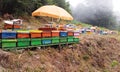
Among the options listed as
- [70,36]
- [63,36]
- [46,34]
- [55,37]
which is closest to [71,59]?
[63,36]

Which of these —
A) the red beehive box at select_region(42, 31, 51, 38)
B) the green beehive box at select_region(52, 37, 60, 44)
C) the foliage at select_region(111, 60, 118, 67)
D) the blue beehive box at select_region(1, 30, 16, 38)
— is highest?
the blue beehive box at select_region(1, 30, 16, 38)

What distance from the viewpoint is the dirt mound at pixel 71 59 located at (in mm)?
9156

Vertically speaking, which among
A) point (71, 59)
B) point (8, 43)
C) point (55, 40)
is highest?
point (8, 43)

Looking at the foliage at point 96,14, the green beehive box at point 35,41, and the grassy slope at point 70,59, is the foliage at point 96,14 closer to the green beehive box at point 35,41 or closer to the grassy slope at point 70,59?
the grassy slope at point 70,59

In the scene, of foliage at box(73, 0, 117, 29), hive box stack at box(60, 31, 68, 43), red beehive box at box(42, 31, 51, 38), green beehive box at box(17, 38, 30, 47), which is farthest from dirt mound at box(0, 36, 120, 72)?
foliage at box(73, 0, 117, 29)

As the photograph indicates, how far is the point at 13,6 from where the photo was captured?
21.7 m

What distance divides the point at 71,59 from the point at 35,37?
9.03ft

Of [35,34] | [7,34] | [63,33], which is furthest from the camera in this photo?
[63,33]

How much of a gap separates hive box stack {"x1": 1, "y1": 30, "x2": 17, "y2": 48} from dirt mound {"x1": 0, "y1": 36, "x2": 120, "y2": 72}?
0.39m

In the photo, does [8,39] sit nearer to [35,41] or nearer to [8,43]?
[8,43]

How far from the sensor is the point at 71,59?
1249 centimetres

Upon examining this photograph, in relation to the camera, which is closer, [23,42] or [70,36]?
[23,42]

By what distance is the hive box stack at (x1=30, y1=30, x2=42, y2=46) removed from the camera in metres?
10.6

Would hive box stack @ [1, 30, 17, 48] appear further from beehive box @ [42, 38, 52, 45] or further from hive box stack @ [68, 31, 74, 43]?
hive box stack @ [68, 31, 74, 43]
